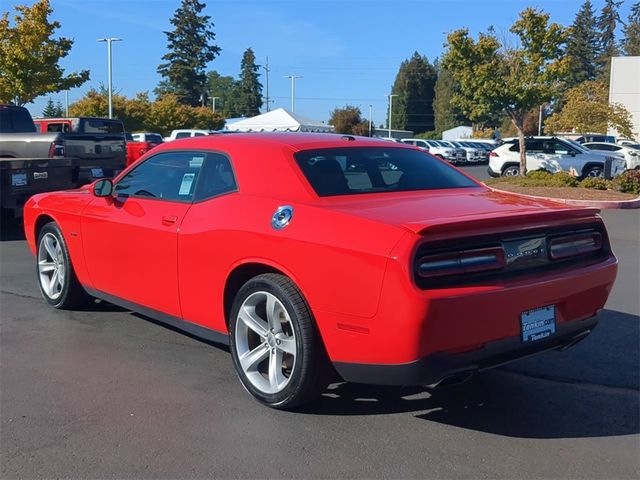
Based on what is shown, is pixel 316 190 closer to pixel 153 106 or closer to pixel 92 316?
pixel 92 316

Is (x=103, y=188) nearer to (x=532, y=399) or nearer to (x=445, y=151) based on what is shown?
(x=532, y=399)

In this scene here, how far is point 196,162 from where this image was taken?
4.88 m

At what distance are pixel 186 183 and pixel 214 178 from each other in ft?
1.03

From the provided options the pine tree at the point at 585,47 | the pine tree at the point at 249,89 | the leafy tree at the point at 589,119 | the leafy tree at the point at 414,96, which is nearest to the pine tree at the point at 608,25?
the pine tree at the point at 585,47

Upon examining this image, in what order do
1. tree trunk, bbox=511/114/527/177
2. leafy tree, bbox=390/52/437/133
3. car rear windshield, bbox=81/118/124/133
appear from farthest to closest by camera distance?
leafy tree, bbox=390/52/437/133, tree trunk, bbox=511/114/527/177, car rear windshield, bbox=81/118/124/133

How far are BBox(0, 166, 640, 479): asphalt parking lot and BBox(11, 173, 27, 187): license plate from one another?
5404 mm

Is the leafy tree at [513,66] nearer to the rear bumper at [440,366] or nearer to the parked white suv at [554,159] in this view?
the parked white suv at [554,159]

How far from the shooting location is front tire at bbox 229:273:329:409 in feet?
12.4

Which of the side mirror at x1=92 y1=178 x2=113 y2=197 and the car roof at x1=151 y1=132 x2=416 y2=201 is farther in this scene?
the side mirror at x1=92 y1=178 x2=113 y2=197

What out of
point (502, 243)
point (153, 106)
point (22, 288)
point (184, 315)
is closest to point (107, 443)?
point (184, 315)

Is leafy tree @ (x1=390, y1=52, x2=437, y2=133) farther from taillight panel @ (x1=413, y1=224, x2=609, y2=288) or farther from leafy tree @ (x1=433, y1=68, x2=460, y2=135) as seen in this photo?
taillight panel @ (x1=413, y1=224, x2=609, y2=288)

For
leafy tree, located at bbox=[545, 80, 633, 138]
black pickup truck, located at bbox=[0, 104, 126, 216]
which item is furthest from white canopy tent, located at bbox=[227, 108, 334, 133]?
black pickup truck, located at bbox=[0, 104, 126, 216]

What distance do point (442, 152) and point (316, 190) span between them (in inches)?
1414

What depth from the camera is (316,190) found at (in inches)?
162
